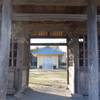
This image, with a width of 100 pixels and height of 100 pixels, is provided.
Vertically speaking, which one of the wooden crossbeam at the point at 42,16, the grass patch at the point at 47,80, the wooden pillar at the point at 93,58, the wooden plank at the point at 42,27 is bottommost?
the grass patch at the point at 47,80

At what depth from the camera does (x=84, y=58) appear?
4.90 meters

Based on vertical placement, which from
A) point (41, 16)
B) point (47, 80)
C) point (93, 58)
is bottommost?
point (47, 80)

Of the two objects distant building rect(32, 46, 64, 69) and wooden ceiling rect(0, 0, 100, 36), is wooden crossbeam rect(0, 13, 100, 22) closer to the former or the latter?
wooden ceiling rect(0, 0, 100, 36)

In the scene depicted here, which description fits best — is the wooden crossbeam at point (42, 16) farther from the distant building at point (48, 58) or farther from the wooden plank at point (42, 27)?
the distant building at point (48, 58)

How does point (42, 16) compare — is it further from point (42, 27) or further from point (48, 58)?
point (48, 58)

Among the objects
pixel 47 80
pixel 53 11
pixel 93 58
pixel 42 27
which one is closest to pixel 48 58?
pixel 47 80

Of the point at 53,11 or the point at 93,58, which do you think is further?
the point at 53,11

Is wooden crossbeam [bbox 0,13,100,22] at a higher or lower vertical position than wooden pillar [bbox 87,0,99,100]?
higher

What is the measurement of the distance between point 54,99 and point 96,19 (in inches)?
113

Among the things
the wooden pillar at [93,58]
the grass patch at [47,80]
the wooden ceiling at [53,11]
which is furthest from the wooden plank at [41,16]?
the grass patch at [47,80]

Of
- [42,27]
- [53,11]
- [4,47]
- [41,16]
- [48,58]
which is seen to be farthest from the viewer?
[48,58]

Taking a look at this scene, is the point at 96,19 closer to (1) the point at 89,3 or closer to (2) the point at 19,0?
(1) the point at 89,3

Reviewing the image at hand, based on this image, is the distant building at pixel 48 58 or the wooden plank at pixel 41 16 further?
the distant building at pixel 48 58

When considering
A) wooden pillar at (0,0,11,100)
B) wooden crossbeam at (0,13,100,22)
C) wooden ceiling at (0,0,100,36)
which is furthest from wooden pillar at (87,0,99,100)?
wooden pillar at (0,0,11,100)
